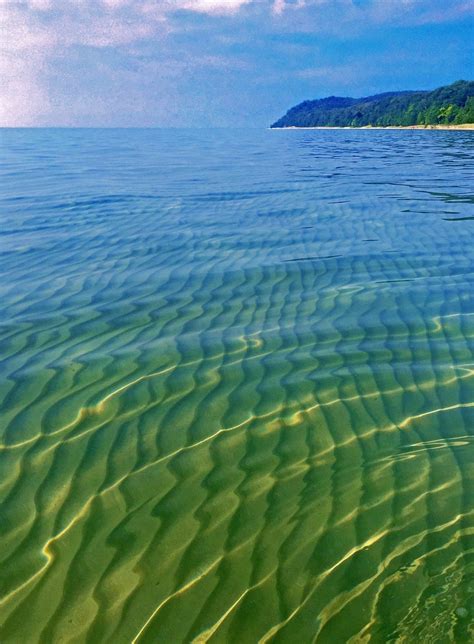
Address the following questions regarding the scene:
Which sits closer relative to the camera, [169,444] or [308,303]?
[169,444]

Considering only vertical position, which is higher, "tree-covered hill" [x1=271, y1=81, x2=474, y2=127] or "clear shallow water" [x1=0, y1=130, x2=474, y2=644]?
"clear shallow water" [x1=0, y1=130, x2=474, y2=644]

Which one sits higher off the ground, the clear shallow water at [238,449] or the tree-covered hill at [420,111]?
the clear shallow water at [238,449]

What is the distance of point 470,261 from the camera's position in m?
9.20

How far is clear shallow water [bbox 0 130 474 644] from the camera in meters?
2.95

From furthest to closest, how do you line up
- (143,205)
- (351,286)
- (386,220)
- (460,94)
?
(460,94) < (143,205) < (386,220) < (351,286)

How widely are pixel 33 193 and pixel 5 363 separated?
1427 cm

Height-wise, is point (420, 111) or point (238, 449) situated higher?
point (238, 449)

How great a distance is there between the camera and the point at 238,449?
4.18 metres

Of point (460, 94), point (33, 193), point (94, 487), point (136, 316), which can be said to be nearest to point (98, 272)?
point (136, 316)

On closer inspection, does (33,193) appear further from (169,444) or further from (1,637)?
(1,637)

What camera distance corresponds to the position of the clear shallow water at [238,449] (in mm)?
2947

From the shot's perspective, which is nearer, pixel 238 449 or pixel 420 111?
pixel 238 449

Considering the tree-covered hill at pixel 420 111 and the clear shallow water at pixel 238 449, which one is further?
the tree-covered hill at pixel 420 111

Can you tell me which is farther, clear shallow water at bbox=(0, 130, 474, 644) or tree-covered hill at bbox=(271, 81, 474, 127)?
tree-covered hill at bbox=(271, 81, 474, 127)
